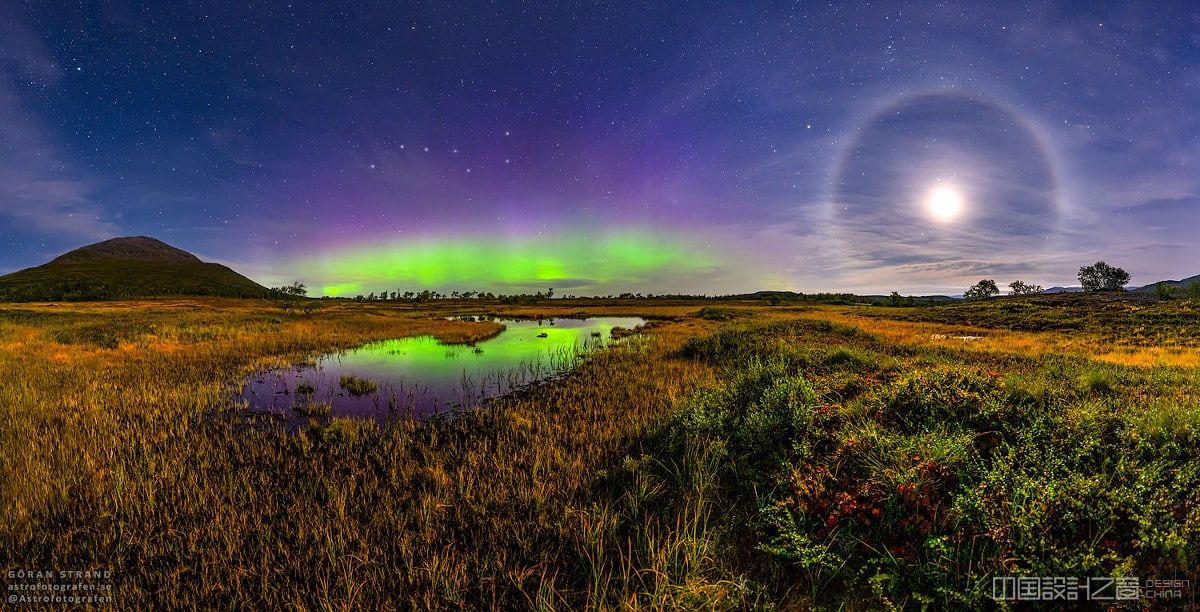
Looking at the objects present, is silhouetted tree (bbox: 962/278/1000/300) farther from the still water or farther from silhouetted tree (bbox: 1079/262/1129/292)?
the still water

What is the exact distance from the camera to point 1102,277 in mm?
129250

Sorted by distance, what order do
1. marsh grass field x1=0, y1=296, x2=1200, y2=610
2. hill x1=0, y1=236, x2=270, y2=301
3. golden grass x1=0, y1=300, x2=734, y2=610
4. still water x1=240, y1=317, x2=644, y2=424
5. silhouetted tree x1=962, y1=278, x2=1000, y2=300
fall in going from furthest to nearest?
silhouetted tree x1=962, y1=278, x2=1000, y2=300 < hill x1=0, y1=236, x2=270, y2=301 < still water x1=240, y1=317, x2=644, y2=424 < golden grass x1=0, y1=300, x2=734, y2=610 < marsh grass field x1=0, y1=296, x2=1200, y2=610

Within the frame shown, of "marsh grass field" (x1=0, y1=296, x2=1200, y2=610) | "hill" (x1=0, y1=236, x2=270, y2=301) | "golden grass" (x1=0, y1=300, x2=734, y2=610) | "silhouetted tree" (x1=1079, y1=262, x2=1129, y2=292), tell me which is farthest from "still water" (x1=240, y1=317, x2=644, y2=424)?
"silhouetted tree" (x1=1079, y1=262, x2=1129, y2=292)

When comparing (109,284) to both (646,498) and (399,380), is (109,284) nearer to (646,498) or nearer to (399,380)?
(399,380)

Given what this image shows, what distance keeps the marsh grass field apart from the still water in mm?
1856

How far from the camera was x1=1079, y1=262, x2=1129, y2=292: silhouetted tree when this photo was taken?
126m

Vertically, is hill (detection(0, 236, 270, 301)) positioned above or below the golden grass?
above

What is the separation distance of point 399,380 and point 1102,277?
208289 millimetres

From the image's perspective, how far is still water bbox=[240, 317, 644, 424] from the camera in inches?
466

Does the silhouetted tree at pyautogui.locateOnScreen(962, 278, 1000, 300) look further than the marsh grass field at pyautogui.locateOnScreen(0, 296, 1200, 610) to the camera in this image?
Yes

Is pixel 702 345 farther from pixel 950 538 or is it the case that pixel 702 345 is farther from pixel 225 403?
pixel 225 403

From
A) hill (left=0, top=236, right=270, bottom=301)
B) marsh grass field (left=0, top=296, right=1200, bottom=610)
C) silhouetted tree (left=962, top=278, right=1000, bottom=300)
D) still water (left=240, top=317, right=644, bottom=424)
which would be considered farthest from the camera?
silhouetted tree (left=962, top=278, right=1000, bottom=300)

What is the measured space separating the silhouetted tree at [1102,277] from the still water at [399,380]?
192210mm

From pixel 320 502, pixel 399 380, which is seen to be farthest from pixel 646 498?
pixel 399 380
